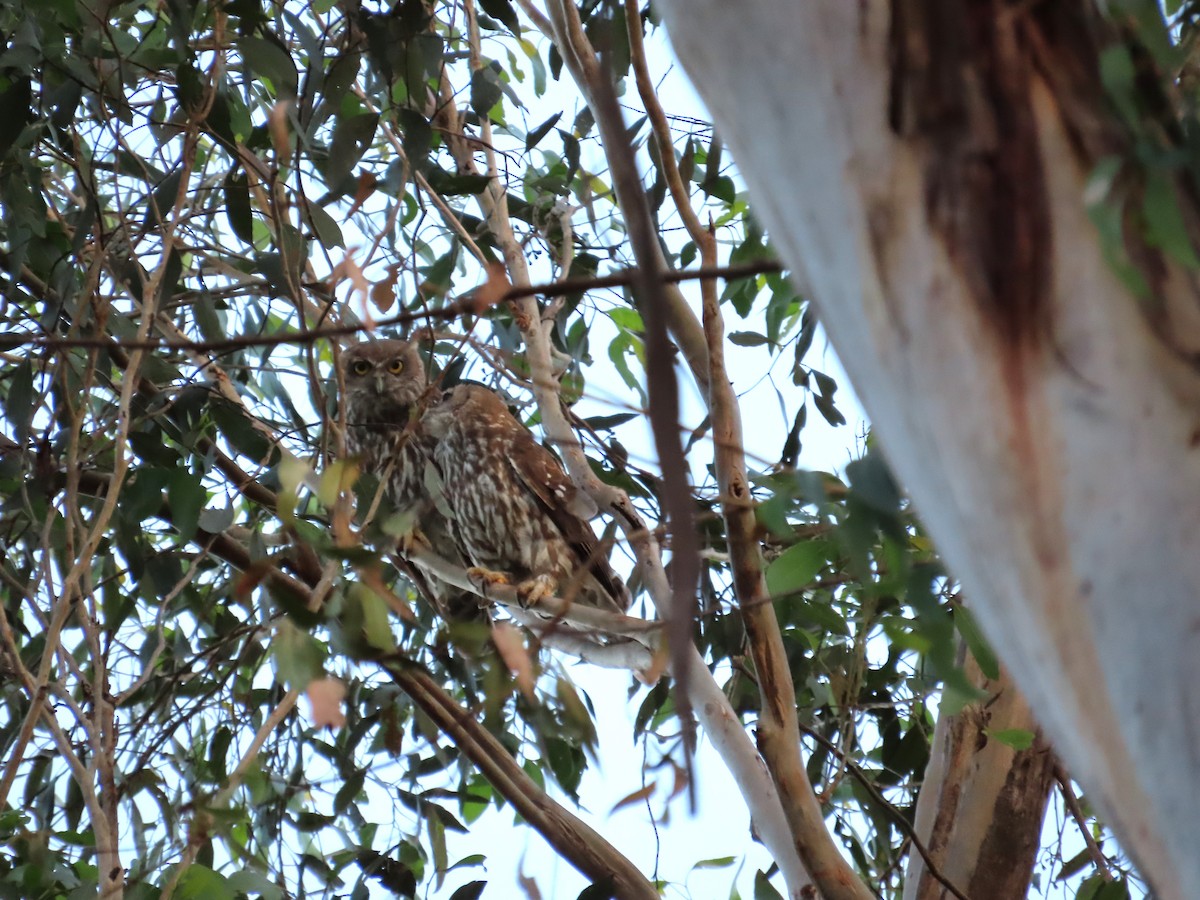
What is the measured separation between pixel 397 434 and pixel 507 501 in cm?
42

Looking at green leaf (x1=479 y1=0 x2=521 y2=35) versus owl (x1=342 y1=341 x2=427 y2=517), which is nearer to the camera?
green leaf (x1=479 y1=0 x2=521 y2=35)

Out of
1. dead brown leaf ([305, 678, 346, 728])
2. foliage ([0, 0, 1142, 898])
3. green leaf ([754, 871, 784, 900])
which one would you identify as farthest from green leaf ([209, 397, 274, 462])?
dead brown leaf ([305, 678, 346, 728])

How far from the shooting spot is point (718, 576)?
3000mm

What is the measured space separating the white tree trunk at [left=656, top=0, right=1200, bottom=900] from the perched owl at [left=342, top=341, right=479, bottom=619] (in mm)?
2612

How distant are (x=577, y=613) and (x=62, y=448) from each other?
1.00m

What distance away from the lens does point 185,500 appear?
199cm

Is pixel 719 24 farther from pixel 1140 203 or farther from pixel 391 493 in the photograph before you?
pixel 391 493

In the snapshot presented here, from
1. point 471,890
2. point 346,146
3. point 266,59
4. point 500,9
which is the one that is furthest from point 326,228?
point 471,890

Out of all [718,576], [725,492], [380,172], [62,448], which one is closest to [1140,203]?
[725,492]

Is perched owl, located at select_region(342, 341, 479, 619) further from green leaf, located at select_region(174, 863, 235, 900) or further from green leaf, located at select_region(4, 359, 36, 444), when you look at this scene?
green leaf, located at select_region(174, 863, 235, 900)

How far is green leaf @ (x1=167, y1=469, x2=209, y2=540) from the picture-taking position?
1974 millimetres

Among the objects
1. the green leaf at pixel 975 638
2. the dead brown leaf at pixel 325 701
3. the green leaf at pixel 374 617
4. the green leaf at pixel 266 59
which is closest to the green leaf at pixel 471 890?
the green leaf at pixel 975 638

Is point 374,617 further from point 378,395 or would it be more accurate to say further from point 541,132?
point 378,395

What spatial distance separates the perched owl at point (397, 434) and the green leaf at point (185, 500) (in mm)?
1198
